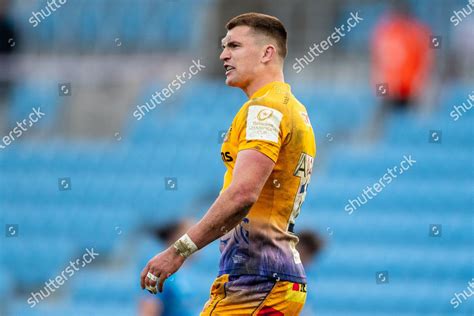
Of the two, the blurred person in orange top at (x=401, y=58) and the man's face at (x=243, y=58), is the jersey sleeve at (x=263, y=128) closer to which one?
the man's face at (x=243, y=58)

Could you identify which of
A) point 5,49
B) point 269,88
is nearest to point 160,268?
point 269,88

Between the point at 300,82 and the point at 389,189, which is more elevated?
the point at 300,82

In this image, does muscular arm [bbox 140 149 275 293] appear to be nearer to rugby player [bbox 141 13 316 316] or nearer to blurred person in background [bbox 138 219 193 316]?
rugby player [bbox 141 13 316 316]

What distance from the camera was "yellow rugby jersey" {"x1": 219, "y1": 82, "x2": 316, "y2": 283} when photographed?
5.08 meters

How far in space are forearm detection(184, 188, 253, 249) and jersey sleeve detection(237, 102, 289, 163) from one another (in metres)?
0.26

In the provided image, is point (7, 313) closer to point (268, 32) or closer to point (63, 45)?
point (63, 45)

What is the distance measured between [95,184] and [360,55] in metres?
3.99

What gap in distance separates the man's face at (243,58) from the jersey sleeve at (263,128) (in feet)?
0.83

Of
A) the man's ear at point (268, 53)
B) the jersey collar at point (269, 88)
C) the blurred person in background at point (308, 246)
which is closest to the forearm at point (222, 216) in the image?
the jersey collar at point (269, 88)

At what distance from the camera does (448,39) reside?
552 inches

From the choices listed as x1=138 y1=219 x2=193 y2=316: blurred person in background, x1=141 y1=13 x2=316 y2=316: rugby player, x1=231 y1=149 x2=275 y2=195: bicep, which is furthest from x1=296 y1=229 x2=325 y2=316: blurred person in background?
x1=231 y1=149 x2=275 y2=195: bicep

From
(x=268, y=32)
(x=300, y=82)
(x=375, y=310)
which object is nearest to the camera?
(x=268, y=32)

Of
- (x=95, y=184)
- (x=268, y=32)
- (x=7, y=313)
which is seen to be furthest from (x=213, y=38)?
(x=268, y=32)

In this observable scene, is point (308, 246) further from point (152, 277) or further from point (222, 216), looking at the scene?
point (152, 277)
